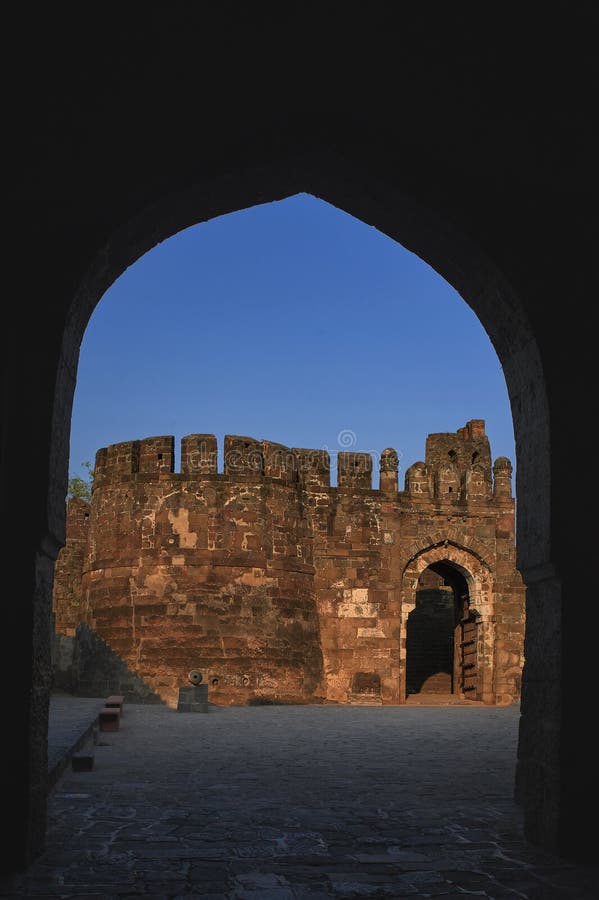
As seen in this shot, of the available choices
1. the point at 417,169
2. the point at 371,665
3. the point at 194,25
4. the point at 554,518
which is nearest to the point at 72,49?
the point at 194,25

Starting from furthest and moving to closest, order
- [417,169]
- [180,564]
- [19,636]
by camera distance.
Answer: [180,564], [417,169], [19,636]

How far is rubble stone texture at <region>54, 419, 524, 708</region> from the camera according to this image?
16969 millimetres

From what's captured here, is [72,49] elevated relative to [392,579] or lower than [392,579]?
elevated

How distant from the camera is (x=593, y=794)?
153 inches

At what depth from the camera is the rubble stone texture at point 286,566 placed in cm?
1697

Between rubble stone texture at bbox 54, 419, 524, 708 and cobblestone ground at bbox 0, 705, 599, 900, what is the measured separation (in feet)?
27.3

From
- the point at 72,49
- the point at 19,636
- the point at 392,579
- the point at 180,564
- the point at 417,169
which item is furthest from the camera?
the point at 392,579

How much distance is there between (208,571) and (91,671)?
2.88 meters

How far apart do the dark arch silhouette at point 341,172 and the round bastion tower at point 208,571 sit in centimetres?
1271

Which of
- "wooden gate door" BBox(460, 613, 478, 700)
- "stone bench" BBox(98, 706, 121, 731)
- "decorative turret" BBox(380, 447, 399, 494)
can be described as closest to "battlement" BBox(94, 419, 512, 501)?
"decorative turret" BBox(380, 447, 399, 494)

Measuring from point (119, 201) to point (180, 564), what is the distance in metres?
13.6

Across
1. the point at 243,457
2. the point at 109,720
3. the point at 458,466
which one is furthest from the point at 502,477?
the point at 109,720

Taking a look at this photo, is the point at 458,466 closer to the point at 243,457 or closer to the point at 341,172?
the point at 243,457

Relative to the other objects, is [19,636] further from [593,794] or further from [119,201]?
[593,794]
